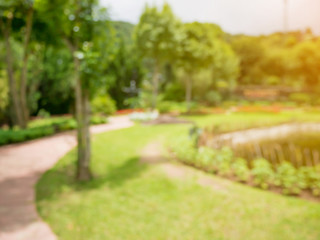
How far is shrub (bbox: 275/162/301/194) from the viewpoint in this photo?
5.17 meters

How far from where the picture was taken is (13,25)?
10305mm

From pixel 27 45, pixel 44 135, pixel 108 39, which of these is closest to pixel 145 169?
pixel 108 39

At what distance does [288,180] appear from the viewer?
17.5 feet

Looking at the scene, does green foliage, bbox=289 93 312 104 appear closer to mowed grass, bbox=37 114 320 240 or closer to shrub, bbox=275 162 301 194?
shrub, bbox=275 162 301 194

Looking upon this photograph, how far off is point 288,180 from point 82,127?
4225 mm

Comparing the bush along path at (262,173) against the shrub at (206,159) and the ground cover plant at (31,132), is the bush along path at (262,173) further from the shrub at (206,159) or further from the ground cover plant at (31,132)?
the ground cover plant at (31,132)

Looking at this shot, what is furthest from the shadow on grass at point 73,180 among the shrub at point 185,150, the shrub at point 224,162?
the shrub at point 224,162

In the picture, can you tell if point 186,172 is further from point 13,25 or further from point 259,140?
point 13,25

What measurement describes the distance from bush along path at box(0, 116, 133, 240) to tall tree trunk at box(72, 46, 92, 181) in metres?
1.04

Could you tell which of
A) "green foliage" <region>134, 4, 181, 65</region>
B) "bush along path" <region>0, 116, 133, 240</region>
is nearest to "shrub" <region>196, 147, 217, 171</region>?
"green foliage" <region>134, 4, 181, 65</region>

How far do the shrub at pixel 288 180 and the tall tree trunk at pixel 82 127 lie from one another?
3.92 metres

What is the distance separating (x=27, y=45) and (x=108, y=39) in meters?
6.92

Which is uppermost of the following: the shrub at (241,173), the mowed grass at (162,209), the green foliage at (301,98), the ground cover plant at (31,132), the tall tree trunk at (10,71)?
the tall tree trunk at (10,71)

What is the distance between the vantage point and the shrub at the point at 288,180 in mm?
5168
